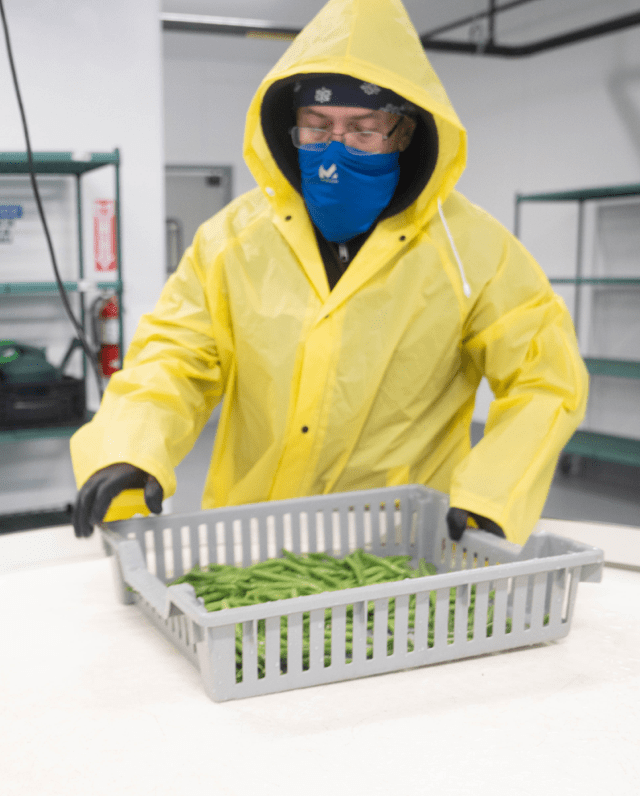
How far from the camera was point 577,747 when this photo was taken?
80cm

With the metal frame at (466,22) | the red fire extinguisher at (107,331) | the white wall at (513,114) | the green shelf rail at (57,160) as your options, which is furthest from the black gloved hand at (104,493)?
the white wall at (513,114)

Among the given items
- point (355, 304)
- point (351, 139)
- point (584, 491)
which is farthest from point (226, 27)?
point (355, 304)

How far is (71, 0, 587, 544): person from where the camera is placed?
1355 mm

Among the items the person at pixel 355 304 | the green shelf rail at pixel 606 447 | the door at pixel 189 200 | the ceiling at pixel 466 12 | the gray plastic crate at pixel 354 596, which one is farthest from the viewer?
the door at pixel 189 200

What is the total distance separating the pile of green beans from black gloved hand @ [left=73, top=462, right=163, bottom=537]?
0.13 metres

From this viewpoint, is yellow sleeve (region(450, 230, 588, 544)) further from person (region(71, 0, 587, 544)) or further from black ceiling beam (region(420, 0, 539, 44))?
black ceiling beam (region(420, 0, 539, 44))

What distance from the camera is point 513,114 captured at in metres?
6.17

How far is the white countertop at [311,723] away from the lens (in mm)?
733

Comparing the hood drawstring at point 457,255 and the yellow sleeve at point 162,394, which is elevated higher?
the hood drawstring at point 457,255

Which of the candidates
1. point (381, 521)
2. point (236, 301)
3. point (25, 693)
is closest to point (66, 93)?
point (236, 301)

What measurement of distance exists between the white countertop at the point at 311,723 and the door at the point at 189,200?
6375 mm

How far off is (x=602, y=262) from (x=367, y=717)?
5.21 meters

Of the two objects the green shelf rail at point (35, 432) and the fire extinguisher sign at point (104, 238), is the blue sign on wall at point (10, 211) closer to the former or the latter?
the fire extinguisher sign at point (104, 238)

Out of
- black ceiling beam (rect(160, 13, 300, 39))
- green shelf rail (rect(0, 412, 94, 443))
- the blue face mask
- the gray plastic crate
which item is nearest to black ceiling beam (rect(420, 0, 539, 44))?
black ceiling beam (rect(160, 13, 300, 39))
